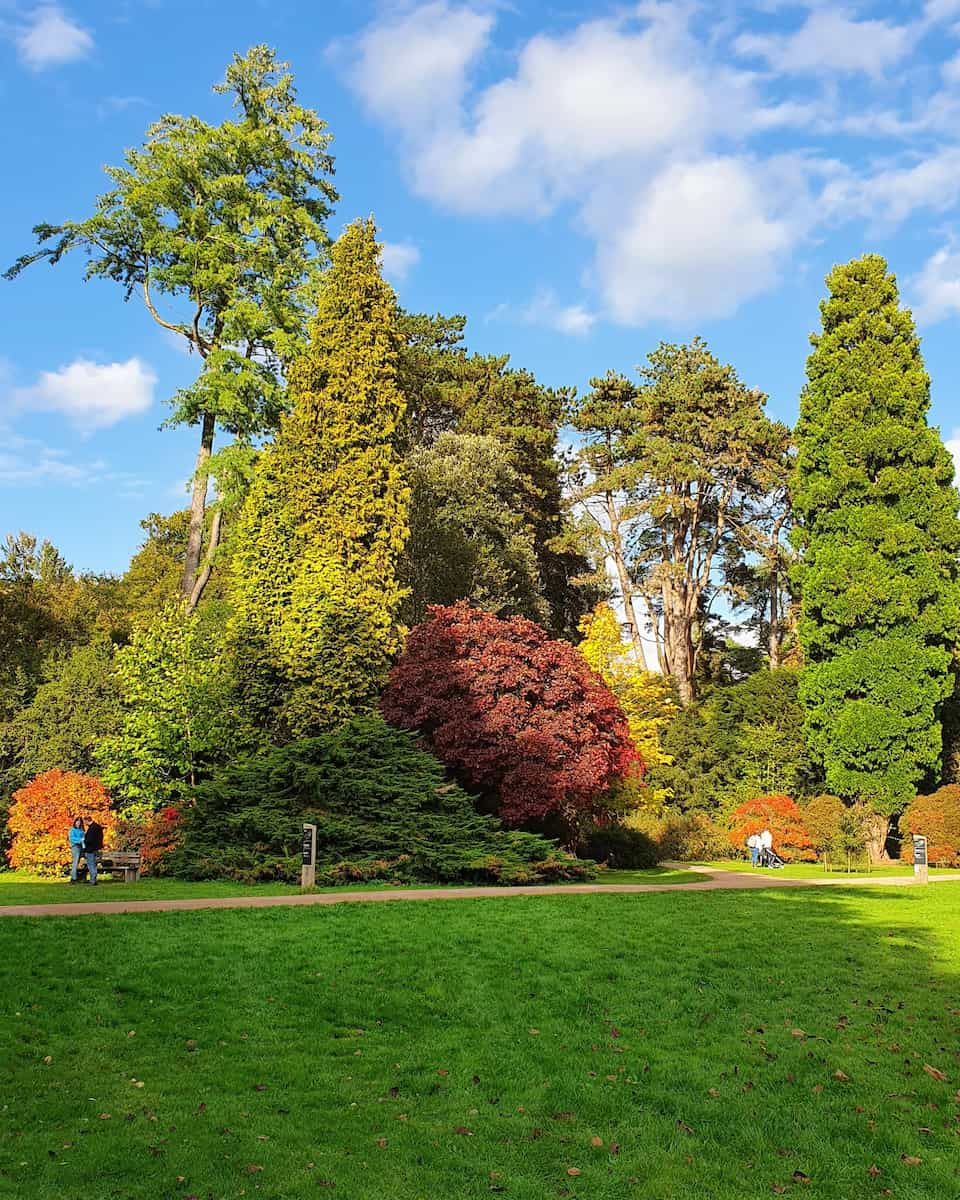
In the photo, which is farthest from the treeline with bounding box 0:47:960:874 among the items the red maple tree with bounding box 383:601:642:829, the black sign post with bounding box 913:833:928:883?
the black sign post with bounding box 913:833:928:883

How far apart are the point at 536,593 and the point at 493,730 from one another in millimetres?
16867

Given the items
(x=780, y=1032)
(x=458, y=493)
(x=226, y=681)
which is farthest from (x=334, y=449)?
(x=780, y=1032)

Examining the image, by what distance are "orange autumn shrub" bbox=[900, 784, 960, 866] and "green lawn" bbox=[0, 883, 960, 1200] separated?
14.9 metres

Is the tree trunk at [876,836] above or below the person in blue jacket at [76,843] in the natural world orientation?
below

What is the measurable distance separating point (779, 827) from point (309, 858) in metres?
16.0

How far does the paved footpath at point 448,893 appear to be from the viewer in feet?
37.9

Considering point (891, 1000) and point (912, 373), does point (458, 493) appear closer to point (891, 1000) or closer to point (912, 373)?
point (912, 373)

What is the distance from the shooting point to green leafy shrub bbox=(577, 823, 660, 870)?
76.2 ft

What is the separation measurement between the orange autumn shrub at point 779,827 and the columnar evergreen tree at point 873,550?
5.94 ft

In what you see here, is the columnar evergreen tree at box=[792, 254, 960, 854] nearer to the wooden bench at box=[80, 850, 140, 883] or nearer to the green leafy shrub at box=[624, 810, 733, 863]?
the green leafy shrub at box=[624, 810, 733, 863]

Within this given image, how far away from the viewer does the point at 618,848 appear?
23453 mm

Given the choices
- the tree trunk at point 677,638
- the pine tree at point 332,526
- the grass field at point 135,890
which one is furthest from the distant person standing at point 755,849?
the tree trunk at point 677,638

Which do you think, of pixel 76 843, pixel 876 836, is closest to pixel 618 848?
pixel 876 836

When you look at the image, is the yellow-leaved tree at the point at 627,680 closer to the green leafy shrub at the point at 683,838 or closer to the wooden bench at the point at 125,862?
the green leafy shrub at the point at 683,838
